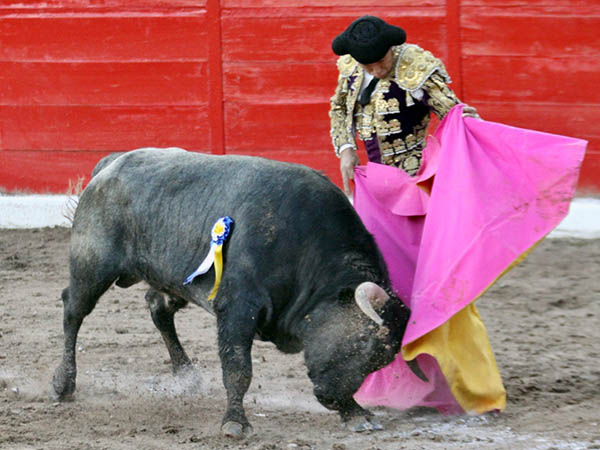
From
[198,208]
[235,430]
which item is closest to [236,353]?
[235,430]

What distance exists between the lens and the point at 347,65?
13.1 ft

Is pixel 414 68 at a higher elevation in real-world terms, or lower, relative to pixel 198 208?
Result: higher

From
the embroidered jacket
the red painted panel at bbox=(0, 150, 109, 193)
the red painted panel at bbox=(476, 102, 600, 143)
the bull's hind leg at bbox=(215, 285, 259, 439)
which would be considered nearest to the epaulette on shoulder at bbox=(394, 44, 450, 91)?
the embroidered jacket

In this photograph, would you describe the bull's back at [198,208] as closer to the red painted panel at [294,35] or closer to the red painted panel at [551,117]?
the red painted panel at [294,35]

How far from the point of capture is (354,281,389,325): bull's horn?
3260 millimetres

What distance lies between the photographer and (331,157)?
702cm

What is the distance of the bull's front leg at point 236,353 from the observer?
349 centimetres

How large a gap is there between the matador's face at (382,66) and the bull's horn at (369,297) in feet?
2.78

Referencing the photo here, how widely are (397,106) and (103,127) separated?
3.81 meters

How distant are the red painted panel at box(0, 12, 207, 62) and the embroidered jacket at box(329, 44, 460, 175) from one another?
3.25 metres

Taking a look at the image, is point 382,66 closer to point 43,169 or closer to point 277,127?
point 277,127

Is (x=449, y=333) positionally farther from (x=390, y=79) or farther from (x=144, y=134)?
(x=144, y=134)

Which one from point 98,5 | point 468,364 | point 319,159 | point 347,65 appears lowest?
point 319,159

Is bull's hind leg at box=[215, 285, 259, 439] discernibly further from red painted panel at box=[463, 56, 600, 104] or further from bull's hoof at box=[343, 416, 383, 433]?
red painted panel at box=[463, 56, 600, 104]
